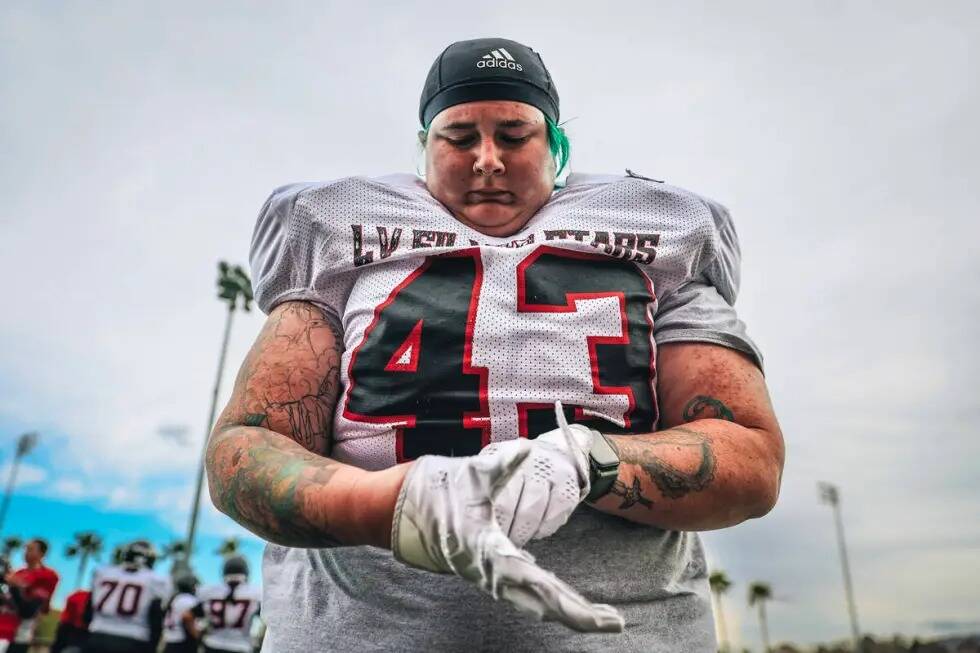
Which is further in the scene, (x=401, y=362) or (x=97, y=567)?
(x=97, y=567)

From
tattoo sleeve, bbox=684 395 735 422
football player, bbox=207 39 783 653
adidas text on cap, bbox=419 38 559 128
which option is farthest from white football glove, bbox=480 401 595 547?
adidas text on cap, bbox=419 38 559 128

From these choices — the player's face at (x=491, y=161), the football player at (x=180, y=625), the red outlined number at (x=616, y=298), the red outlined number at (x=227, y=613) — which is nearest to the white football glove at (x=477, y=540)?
the red outlined number at (x=616, y=298)

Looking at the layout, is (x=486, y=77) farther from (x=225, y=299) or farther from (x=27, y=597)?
(x=225, y=299)

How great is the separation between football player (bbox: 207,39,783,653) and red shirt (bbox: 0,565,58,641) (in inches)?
318

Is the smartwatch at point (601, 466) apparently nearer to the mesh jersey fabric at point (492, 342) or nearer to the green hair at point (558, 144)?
the mesh jersey fabric at point (492, 342)

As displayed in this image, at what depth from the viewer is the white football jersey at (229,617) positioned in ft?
27.6

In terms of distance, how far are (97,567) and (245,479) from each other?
724 cm

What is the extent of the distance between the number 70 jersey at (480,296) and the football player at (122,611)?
6694 millimetres

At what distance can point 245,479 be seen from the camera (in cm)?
174

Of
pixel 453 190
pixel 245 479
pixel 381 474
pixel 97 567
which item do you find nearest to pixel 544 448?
pixel 381 474

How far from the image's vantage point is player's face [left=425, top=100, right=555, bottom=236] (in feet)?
7.70

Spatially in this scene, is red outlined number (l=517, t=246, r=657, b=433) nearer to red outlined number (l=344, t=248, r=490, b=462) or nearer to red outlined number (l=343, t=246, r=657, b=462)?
red outlined number (l=343, t=246, r=657, b=462)

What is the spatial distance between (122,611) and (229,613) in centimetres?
109

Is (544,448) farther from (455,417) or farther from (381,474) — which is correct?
(455,417)
